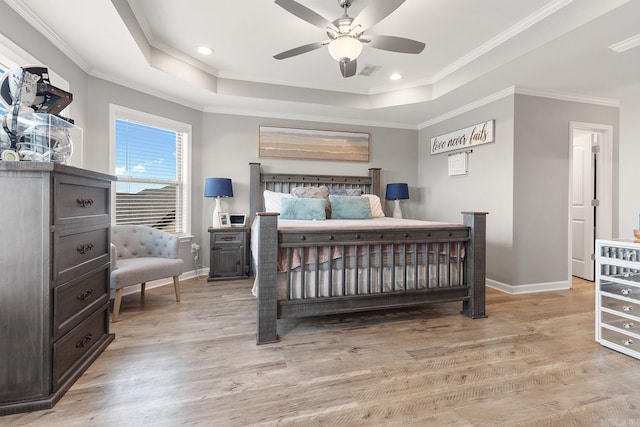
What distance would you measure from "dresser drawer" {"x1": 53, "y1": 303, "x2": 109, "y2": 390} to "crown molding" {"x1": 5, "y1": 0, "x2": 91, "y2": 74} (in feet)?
7.30

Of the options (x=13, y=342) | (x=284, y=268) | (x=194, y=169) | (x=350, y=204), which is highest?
(x=194, y=169)

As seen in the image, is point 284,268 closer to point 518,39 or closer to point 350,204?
point 350,204

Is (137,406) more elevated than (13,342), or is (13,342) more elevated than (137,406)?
(13,342)

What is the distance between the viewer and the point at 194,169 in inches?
166

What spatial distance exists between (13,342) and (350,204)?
10.6 feet

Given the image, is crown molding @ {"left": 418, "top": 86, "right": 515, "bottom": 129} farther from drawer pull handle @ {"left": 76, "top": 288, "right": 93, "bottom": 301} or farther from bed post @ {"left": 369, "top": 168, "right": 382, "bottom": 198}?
drawer pull handle @ {"left": 76, "top": 288, "right": 93, "bottom": 301}

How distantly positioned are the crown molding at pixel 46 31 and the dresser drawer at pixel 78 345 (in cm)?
223

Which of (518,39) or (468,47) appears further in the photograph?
(468,47)

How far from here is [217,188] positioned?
402 cm

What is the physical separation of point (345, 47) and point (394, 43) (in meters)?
0.41

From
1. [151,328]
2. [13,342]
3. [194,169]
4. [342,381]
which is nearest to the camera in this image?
[13,342]

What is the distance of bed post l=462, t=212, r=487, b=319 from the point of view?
2.67m

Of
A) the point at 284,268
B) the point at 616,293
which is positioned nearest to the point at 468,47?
the point at 616,293

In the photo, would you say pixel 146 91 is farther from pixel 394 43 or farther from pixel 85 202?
pixel 394 43
